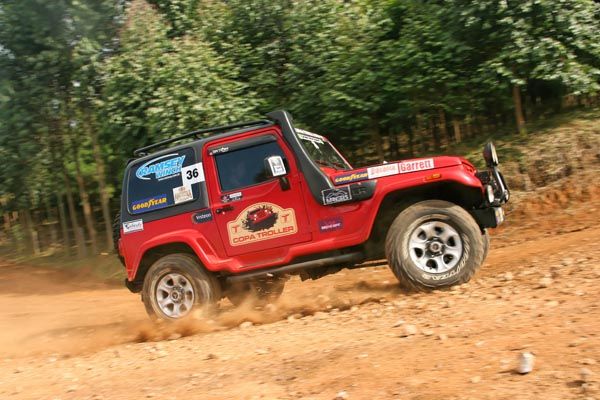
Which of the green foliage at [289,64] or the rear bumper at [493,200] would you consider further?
the green foliage at [289,64]

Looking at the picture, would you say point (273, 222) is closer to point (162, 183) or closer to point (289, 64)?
point (162, 183)

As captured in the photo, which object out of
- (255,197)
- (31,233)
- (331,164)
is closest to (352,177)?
(331,164)

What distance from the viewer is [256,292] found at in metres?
6.94

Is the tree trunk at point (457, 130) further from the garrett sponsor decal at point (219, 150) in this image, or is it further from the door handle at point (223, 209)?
the door handle at point (223, 209)

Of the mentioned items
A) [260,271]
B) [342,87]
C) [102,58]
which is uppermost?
[102,58]

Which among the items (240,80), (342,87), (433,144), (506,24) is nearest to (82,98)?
(240,80)

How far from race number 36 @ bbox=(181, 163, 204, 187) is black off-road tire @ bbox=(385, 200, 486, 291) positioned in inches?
84.8

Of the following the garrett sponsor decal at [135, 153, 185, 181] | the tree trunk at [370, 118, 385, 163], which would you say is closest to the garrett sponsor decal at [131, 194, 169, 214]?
the garrett sponsor decal at [135, 153, 185, 181]

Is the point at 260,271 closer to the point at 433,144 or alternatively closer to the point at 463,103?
the point at 463,103

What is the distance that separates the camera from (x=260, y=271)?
20.3 ft

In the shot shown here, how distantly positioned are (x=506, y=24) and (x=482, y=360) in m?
8.15

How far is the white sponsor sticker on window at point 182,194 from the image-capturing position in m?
6.34

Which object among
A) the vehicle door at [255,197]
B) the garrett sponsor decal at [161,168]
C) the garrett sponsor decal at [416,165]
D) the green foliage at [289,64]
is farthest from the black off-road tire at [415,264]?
the green foliage at [289,64]

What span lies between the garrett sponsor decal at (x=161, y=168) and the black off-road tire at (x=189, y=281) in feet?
3.00
